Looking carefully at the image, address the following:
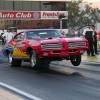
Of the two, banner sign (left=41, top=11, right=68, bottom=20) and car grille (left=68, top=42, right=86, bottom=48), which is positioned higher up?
banner sign (left=41, top=11, right=68, bottom=20)

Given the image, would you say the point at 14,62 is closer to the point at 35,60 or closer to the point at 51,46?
the point at 35,60

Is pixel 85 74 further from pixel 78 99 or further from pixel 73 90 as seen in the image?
pixel 78 99

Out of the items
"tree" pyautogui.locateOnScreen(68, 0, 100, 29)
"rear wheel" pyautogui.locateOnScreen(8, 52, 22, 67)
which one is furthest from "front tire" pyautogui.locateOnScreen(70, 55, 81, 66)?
"tree" pyautogui.locateOnScreen(68, 0, 100, 29)

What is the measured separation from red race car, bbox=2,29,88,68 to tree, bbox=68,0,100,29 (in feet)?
129

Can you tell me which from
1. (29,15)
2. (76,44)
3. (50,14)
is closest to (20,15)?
(29,15)

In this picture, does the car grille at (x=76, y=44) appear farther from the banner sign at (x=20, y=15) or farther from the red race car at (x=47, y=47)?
the banner sign at (x=20, y=15)

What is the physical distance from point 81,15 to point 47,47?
41.5 m

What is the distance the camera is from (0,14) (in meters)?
49.5

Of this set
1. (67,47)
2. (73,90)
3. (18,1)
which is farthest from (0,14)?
(73,90)

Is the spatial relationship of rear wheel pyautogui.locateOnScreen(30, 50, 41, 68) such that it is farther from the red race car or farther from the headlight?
the headlight

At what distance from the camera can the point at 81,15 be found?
51.5 metres

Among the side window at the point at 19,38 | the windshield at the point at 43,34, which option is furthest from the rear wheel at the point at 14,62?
the windshield at the point at 43,34

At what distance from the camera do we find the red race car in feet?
35.3

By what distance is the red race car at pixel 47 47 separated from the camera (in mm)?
10766
